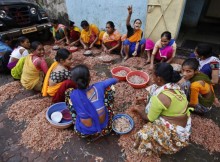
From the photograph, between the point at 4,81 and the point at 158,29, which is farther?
the point at 158,29

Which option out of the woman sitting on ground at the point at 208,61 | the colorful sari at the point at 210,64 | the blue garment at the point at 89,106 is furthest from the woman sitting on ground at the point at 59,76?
the colorful sari at the point at 210,64

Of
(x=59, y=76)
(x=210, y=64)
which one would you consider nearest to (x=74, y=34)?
(x=59, y=76)

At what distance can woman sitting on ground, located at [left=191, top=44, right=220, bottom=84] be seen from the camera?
2.70m

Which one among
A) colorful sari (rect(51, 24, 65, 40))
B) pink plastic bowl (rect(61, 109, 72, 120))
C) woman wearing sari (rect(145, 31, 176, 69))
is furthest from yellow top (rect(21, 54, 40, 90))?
colorful sari (rect(51, 24, 65, 40))

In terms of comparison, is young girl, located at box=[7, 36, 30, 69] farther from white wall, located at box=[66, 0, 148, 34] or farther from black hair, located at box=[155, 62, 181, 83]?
black hair, located at box=[155, 62, 181, 83]

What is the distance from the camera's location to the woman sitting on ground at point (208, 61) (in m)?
2.70

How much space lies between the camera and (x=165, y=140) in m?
1.88

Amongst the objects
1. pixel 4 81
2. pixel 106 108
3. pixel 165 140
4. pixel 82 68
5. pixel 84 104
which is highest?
pixel 82 68

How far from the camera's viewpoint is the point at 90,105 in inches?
74.3

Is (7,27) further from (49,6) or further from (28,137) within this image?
(28,137)

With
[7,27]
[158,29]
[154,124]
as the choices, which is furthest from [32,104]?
[158,29]

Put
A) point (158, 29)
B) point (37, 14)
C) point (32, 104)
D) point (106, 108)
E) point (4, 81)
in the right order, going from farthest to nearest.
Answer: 1. point (37, 14)
2. point (158, 29)
3. point (4, 81)
4. point (32, 104)
5. point (106, 108)

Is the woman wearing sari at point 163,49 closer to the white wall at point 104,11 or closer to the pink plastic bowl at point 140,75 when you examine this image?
the pink plastic bowl at point 140,75

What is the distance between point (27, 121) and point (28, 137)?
0.37m
